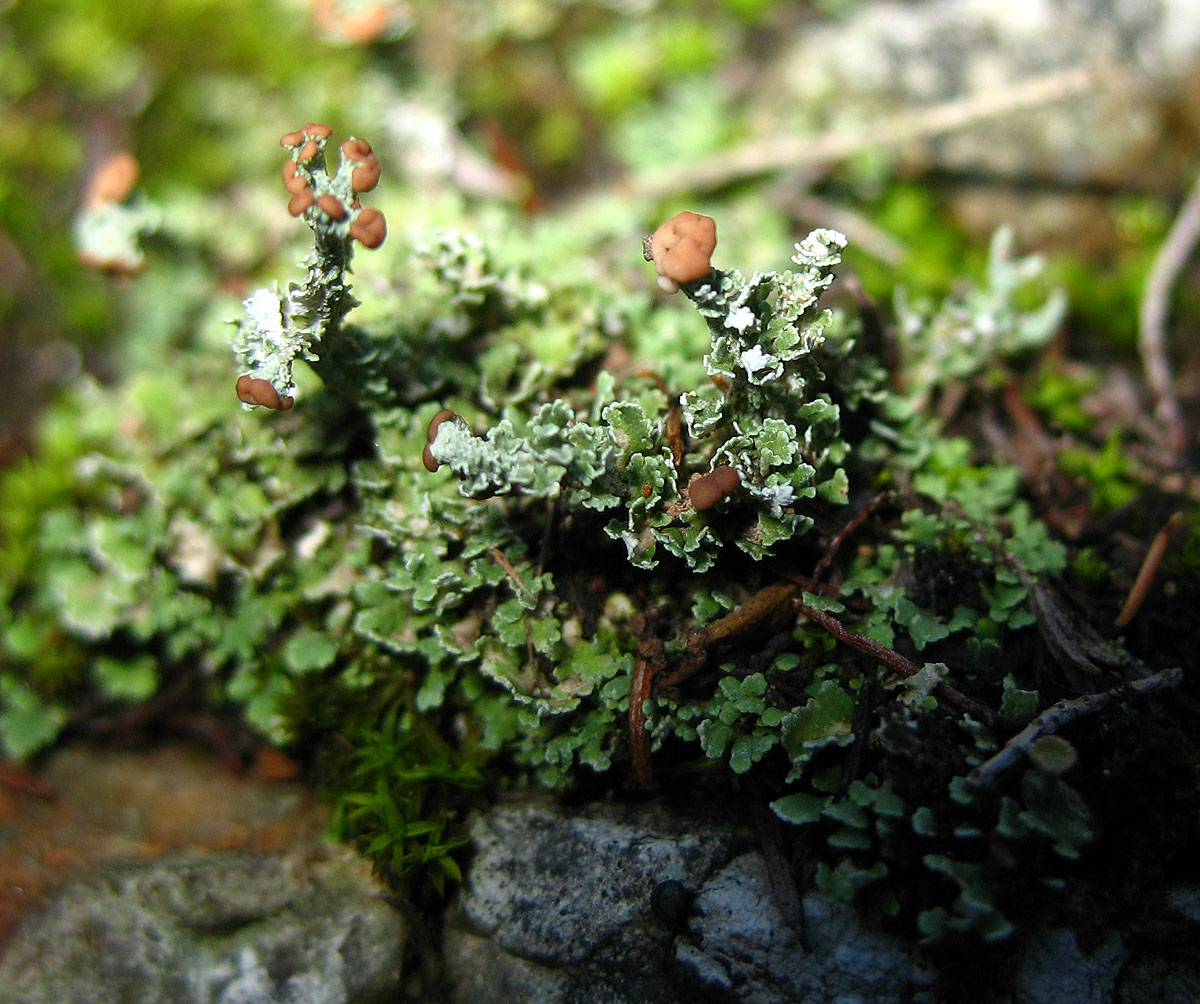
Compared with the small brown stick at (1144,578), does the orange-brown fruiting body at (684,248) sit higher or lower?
higher

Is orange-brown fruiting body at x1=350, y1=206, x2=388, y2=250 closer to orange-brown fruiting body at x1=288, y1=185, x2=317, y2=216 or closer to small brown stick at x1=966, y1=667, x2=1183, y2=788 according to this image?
orange-brown fruiting body at x1=288, y1=185, x2=317, y2=216

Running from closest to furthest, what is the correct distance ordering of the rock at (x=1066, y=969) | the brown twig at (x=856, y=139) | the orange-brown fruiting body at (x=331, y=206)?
the rock at (x=1066, y=969) < the orange-brown fruiting body at (x=331, y=206) < the brown twig at (x=856, y=139)

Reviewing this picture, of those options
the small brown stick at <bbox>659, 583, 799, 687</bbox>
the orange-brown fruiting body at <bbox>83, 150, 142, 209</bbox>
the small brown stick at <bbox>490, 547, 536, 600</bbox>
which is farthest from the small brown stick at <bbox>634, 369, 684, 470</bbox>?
the orange-brown fruiting body at <bbox>83, 150, 142, 209</bbox>

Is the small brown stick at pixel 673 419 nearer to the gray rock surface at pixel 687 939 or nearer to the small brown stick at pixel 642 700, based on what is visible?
the small brown stick at pixel 642 700

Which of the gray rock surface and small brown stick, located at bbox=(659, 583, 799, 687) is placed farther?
small brown stick, located at bbox=(659, 583, 799, 687)

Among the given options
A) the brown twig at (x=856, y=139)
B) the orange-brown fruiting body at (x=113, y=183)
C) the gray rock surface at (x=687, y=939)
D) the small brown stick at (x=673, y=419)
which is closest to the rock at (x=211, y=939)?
the gray rock surface at (x=687, y=939)

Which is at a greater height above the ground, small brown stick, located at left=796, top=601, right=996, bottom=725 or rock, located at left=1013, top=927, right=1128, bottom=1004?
small brown stick, located at left=796, top=601, right=996, bottom=725

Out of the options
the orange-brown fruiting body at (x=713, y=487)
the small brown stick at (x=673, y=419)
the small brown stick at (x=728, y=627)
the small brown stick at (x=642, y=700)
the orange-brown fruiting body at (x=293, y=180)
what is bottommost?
the small brown stick at (x=642, y=700)
